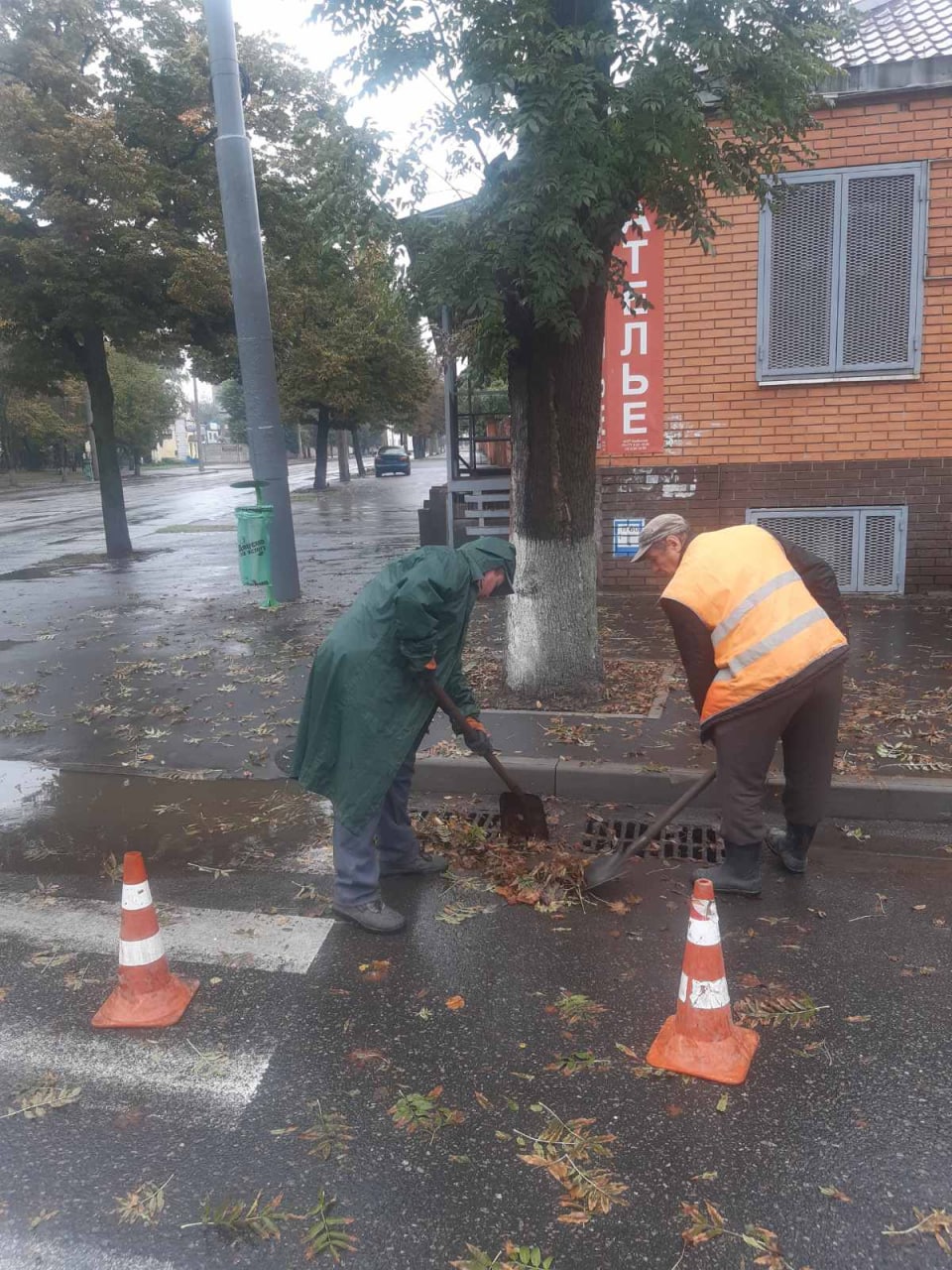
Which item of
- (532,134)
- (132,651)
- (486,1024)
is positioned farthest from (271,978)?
(132,651)

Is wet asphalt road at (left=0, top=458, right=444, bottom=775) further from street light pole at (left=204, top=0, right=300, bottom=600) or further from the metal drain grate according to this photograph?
the metal drain grate

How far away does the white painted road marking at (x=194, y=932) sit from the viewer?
3773 millimetres

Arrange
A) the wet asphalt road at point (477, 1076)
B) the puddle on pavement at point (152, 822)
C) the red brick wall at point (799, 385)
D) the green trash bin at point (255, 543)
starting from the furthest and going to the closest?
the green trash bin at point (255, 543) < the red brick wall at point (799, 385) < the puddle on pavement at point (152, 822) < the wet asphalt road at point (477, 1076)

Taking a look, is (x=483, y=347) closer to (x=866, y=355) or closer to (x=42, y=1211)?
(x=866, y=355)

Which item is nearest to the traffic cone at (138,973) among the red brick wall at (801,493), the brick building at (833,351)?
the red brick wall at (801,493)

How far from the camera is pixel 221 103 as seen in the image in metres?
10.0

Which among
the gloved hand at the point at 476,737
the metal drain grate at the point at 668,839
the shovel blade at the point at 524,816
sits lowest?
the metal drain grate at the point at 668,839

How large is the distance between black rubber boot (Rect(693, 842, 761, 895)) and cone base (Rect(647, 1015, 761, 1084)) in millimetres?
1063

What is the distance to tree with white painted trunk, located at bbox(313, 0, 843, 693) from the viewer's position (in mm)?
4996

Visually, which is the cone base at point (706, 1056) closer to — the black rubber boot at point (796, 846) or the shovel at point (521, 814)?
the black rubber boot at point (796, 846)

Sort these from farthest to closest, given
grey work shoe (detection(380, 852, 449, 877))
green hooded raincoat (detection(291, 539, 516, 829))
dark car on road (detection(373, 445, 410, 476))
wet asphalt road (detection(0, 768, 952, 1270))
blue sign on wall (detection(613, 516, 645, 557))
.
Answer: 1. dark car on road (detection(373, 445, 410, 476))
2. blue sign on wall (detection(613, 516, 645, 557))
3. grey work shoe (detection(380, 852, 449, 877))
4. green hooded raincoat (detection(291, 539, 516, 829))
5. wet asphalt road (detection(0, 768, 952, 1270))

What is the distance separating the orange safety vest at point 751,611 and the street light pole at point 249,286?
23.4ft

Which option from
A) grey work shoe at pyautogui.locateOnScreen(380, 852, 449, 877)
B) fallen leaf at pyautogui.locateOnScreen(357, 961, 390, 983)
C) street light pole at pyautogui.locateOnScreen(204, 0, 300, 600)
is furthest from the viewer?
street light pole at pyautogui.locateOnScreen(204, 0, 300, 600)

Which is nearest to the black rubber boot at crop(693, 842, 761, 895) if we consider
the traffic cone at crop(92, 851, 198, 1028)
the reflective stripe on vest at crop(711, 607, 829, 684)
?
the reflective stripe on vest at crop(711, 607, 829, 684)
